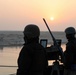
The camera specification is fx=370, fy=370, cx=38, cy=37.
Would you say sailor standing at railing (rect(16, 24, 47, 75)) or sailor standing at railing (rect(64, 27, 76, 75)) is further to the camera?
sailor standing at railing (rect(64, 27, 76, 75))

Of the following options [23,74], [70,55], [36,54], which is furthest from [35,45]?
[70,55]

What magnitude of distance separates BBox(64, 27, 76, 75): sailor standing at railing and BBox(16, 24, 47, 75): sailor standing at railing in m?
1.84

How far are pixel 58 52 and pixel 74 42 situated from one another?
391mm

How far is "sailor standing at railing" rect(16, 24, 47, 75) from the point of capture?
4754mm

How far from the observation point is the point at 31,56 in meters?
4.82

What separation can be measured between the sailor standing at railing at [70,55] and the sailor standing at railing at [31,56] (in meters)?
1.84

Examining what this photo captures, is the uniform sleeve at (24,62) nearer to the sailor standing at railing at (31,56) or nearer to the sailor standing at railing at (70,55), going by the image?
the sailor standing at railing at (31,56)

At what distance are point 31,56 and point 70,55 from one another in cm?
209

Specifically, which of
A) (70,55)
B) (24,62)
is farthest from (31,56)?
(70,55)

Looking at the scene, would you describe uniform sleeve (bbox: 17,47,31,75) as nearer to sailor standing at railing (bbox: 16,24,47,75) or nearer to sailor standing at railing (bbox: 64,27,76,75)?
sailor standing at railing (bbox: 16,24,47,75)

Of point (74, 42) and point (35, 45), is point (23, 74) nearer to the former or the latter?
point (35, 45)

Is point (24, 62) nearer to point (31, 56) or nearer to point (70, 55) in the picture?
point (31, 56)

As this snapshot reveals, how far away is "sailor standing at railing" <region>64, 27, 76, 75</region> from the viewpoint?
267 inches

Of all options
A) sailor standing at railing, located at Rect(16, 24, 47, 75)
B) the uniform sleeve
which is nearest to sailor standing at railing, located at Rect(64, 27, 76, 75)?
sailor standing at railing, located at Rect(16, 24, 47, 75)
